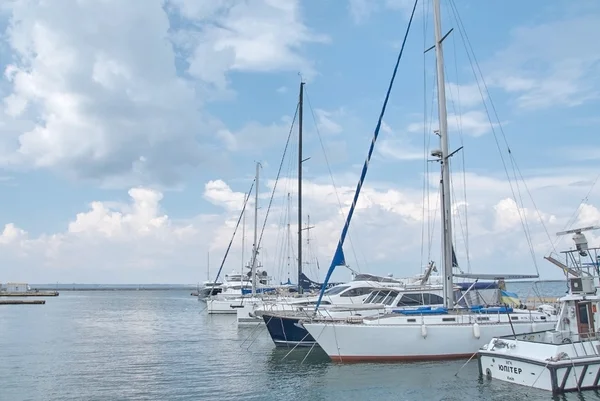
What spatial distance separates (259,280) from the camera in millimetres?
88438

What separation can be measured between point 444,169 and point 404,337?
8009 millimetres

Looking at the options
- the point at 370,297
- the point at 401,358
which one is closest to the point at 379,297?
the point at 370,297

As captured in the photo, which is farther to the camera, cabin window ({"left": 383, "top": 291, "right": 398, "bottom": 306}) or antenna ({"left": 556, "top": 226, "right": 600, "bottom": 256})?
cabin window ({"left": 383, "top": 291, "right": 398, "bottom": 306})

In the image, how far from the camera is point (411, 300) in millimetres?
29422

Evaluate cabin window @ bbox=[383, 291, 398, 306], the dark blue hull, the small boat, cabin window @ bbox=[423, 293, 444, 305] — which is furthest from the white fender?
the dark blue hull

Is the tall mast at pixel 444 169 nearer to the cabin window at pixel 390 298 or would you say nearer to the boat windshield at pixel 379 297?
the cabin window at pixel 390 298

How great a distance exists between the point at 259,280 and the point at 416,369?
2625 inches

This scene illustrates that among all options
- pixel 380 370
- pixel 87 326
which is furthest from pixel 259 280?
pixel 380 370

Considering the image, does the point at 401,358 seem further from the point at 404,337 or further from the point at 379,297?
the point at 379,297

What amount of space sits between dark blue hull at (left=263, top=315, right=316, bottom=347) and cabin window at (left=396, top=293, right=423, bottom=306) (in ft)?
16.8

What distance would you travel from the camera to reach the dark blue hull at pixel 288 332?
96.2 ft

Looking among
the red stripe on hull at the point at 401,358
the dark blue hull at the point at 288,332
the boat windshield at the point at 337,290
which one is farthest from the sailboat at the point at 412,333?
the boat windshield at the point at 337,290

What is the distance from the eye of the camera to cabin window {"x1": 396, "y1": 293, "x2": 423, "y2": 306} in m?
29.4

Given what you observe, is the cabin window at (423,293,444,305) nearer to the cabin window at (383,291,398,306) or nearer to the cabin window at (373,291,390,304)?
the cabin window at (383,291,398,306)
